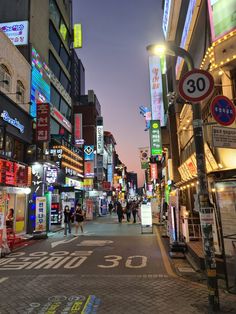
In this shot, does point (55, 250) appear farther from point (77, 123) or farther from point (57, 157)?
point (77, 123)

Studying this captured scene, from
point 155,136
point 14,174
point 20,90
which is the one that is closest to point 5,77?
point 20,90

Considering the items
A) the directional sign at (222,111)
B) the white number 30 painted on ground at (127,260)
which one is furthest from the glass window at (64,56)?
the directional sign at (222,111)

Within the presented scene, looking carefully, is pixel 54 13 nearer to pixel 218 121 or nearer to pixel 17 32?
pixel 17 32

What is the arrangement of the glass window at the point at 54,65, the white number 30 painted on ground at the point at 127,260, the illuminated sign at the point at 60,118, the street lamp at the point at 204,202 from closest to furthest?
the street lamp at the point at 204,202 → the white number 30 painted on ground at the point at 127,260 → the glass window at the point at 54,65 → the illuminated sign at the point at 60,118

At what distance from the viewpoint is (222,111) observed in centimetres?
631

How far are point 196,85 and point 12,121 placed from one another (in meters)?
14.1

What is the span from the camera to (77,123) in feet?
138

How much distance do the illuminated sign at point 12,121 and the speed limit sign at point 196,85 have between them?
12.9m

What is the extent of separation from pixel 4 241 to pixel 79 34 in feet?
119

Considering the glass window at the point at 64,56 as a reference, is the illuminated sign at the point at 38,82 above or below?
below

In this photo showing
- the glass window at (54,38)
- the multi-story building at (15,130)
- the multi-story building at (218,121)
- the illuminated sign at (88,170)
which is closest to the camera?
the multi-story building at (218,121)

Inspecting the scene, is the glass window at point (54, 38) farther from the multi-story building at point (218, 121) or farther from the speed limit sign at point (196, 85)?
the speed limit sign at point (196, 85)

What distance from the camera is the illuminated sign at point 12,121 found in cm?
1653

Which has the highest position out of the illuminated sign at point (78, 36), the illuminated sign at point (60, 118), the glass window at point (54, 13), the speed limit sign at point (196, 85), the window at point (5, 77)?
the illuminated sign at point (78, 36)
